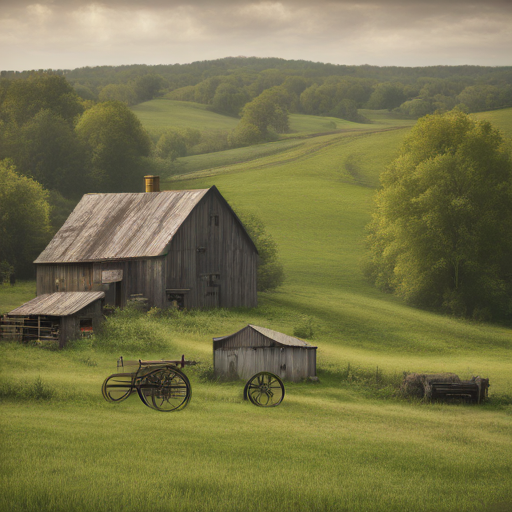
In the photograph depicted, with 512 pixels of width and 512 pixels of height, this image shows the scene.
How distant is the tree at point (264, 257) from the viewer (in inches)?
2170

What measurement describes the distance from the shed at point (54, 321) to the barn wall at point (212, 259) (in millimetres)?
8089

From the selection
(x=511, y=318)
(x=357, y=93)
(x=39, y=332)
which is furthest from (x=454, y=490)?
(x=357, y=93)

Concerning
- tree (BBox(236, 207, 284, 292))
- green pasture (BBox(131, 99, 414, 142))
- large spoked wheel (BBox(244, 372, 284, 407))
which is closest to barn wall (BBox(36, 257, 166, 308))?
tree (BBox(236, 207, 284, 292))

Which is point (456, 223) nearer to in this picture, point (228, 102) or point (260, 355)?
point (260, 355)

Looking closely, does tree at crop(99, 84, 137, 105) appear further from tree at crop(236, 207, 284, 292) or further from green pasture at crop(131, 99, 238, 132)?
tree at crop(236, 207, 284, 292)

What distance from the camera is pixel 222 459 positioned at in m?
13.6

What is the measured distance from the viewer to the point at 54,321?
109ft

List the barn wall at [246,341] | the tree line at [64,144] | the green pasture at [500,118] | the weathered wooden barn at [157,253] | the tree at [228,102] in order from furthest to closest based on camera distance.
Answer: the tree at [228,102] < the green pasture at [500,118] < the tree line at [64,144] < the weathered wooden barn at [157,253] < the barn wall at [246,341]

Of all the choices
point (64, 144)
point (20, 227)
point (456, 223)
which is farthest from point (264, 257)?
point (64, 144)

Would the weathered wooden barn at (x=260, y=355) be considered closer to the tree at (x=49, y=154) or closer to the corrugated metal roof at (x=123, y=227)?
the corrugated metal roof at (x=123, y=227)

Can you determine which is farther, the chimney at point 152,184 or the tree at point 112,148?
the tree at point 112,148

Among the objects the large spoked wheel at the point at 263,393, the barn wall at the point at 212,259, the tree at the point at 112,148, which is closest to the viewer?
the large spoked wheel at the point at 263,393

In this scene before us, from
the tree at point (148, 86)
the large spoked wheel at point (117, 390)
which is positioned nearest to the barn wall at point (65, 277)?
the large spoked wheel at point (117, 390)

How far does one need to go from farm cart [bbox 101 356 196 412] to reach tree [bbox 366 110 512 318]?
40594 mm
